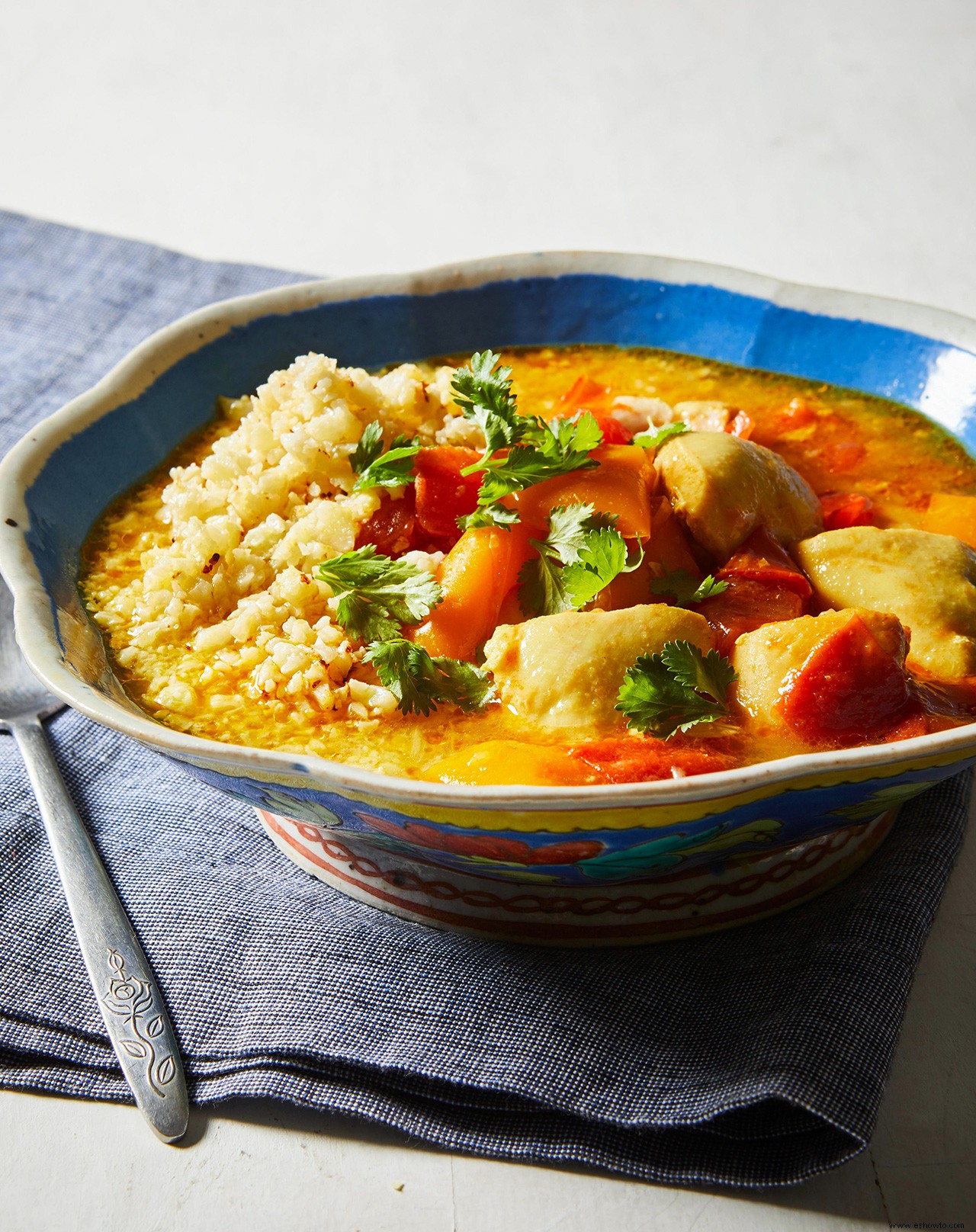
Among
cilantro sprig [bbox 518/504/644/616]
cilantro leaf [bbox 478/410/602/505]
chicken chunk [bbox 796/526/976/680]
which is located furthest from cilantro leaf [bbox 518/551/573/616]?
chicken chunk [bbox 796/526/976/680]

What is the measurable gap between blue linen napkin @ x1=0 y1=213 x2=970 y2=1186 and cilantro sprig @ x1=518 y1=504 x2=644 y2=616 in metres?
0.53

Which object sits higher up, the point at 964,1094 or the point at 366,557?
the point at 366,557

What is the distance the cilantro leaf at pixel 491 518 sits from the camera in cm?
186

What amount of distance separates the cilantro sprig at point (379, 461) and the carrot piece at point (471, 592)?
7.1 inches

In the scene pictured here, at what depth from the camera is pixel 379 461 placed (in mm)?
1977

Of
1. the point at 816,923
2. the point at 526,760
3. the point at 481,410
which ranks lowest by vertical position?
the point at 816,923

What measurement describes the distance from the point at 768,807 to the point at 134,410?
1.49 meters

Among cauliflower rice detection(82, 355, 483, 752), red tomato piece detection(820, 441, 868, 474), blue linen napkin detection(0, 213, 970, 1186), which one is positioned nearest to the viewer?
blue linen napkin detection(0, 213, 970, 1186)

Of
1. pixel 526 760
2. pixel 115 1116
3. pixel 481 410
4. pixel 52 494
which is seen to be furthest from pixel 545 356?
pixel 115 1116

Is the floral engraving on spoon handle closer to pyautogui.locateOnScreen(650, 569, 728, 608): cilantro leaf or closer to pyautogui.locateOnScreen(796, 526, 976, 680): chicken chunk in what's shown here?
pyautogui.locateOnScreen(650, 569, 728, 608): cilantro leaf

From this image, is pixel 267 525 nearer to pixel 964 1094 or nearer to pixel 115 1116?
pixel 115 1116

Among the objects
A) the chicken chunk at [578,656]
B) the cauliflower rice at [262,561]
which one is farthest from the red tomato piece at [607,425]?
the chicken chunk at [578,656]

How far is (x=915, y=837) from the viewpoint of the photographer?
1.83 metres

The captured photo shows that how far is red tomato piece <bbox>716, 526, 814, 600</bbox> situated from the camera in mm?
1902
